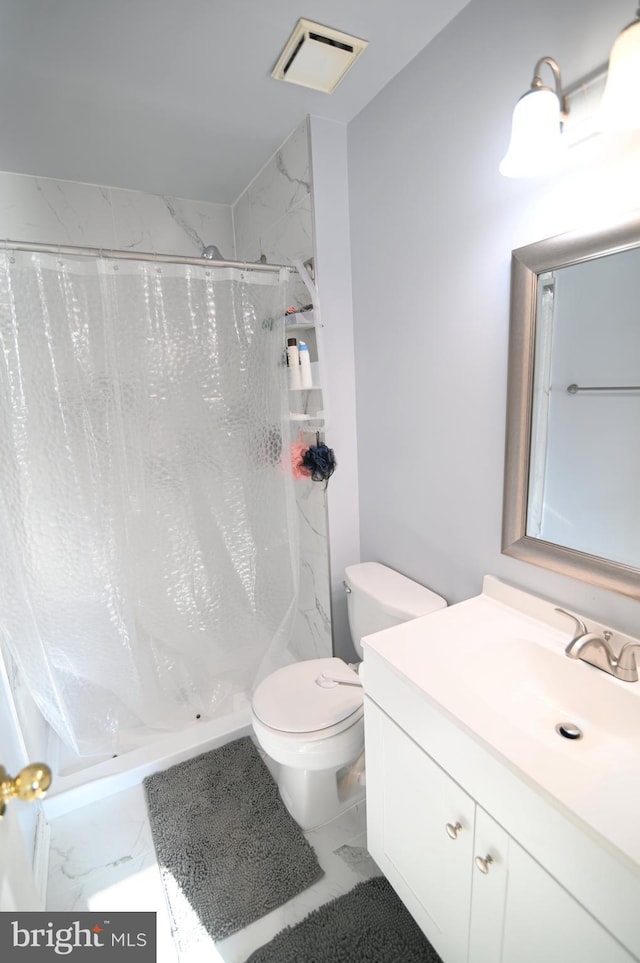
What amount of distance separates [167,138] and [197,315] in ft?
2.54

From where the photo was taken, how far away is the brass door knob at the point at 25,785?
24.0 inches

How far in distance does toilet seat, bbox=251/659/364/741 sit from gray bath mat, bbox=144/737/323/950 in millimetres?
432

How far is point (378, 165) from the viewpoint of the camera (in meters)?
1.51

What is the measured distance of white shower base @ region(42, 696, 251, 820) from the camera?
1617 millimetres

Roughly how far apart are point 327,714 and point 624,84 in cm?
166

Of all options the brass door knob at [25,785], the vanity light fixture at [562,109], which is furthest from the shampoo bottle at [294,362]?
the brass door knob at [25,785]

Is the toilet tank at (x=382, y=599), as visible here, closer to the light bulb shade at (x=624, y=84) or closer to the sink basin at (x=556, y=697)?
the sink basin at (x=556, y=697)

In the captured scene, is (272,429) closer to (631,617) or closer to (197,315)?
(197,315)

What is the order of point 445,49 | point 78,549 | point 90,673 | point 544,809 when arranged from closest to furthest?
point 544,809
point 445,49
point 78,549
point 90,673

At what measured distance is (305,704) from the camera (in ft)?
4.75

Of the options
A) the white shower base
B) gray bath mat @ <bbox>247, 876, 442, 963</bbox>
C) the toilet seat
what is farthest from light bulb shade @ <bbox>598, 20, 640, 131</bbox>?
the white shower base

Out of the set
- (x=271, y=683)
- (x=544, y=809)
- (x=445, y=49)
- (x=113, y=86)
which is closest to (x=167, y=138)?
(x=113, y=86)

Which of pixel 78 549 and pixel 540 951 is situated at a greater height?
pixel 78 549

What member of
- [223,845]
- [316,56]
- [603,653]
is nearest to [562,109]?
[316,56]
